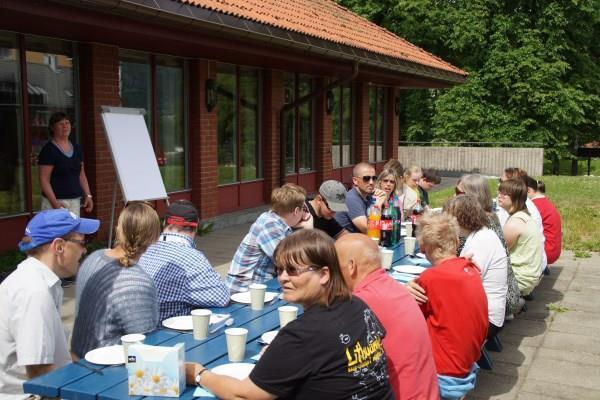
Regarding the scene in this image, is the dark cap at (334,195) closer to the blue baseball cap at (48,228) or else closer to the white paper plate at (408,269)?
the white paper plate at (408,269)

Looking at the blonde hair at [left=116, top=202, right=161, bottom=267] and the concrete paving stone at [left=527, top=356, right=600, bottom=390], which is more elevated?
the blonde hair at [left=116, top=202, right=161, bottom=267]

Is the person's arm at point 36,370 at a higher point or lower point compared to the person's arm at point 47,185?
lower

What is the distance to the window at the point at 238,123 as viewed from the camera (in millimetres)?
11297

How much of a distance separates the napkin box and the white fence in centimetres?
2356

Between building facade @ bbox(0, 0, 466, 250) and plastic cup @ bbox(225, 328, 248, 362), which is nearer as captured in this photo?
plastic cup @ bbox(225, 328, 248, 362)

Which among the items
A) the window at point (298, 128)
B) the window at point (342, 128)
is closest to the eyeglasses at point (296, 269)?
the window at point (298, 128)

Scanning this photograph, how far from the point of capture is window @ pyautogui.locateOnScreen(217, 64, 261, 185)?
11.3m

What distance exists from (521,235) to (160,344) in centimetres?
373

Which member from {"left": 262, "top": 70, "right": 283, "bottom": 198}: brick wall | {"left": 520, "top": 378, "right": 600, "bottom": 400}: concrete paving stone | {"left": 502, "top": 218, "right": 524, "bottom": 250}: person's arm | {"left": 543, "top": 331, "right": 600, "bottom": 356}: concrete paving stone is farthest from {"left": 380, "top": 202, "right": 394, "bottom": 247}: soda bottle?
{"left": 262, "top": 70, "right": 283, "bottom": 198}: brick wall

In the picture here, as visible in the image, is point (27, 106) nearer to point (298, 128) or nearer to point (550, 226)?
point (550, 226)

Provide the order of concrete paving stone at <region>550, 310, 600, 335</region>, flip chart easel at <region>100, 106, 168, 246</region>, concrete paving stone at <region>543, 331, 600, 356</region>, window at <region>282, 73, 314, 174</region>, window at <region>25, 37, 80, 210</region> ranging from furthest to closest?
window at <region>282, 73, 314, 174</region> → window at <region>25, 37, 80, 210</region> → flip chart easel at <region>100, 106, 168, 246</region> → concrete paving stone at <region>550, 310, 600, 335</region> → concrete paving stone at <region>543, 331, 600, 356</region>

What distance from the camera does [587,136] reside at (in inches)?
1195

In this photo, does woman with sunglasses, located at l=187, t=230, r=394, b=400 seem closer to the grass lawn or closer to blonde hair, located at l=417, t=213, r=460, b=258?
blonde hair, located at l=417, t=213, r=460, b=258

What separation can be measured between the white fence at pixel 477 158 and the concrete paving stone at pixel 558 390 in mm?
21121
